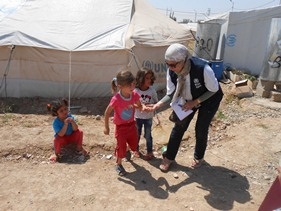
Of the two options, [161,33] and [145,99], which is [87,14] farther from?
[145,99]

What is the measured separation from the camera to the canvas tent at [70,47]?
605cm

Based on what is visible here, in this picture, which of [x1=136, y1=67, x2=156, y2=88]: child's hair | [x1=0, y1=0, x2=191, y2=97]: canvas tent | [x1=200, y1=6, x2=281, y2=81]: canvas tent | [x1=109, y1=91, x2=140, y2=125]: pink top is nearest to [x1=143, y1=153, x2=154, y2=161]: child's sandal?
[x1=109, y1=91, x2=140, y2=125]: pink top

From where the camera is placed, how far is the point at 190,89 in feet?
10.8

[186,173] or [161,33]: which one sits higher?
[161,33]

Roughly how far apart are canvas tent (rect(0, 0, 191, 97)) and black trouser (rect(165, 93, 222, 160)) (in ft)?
9.49

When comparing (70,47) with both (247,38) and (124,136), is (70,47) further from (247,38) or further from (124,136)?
(247,38)

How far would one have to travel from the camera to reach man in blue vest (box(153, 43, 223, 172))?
3090 mm

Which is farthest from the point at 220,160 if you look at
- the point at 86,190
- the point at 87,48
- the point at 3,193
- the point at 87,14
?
the point at 87,14

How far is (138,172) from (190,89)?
46.2 inches

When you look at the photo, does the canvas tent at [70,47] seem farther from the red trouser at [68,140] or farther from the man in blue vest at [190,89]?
the man in blue vest at [190,89]

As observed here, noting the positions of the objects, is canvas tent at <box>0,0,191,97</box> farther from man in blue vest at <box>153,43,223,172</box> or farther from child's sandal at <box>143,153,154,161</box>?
man in blue vest at <box>153,43,223,172</box>

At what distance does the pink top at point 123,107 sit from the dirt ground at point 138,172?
2.19 feet

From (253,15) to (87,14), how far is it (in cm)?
496

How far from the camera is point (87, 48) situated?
19.7 ft
